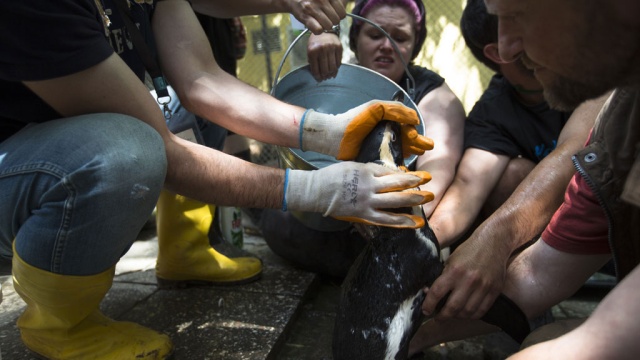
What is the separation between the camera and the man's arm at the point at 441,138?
7.10 feet

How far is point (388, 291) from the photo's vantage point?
143 cm

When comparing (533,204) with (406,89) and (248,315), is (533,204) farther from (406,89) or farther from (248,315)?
(248,315)

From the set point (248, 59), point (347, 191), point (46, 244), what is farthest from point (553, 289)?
point (248, 59)

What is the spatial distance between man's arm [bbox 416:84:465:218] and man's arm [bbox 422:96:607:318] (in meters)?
0.41

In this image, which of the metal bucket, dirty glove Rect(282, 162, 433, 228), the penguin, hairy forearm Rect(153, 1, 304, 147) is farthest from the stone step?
hairy forearm Rect(153, 1, 304, 147)

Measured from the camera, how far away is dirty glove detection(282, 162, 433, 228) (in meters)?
1.46

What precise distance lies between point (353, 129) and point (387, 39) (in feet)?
3.84

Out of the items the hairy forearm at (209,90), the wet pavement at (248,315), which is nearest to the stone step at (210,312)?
the wet pavement at (248,315)

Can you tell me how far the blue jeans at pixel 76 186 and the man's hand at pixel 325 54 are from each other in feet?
2.82

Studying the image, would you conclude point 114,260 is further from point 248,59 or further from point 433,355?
point 248,59

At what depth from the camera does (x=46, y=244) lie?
56.0 inches

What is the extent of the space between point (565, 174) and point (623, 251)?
398 mm

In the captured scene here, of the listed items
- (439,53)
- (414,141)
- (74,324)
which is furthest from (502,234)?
(439,53)

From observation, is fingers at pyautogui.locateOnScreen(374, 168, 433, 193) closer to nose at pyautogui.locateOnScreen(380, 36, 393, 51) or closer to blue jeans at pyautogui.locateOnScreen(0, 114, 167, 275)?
blue jeans at pyautogui.locateOnScreen(0, 114, 167, 275)
